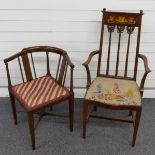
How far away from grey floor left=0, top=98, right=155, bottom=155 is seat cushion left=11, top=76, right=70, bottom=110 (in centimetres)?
41

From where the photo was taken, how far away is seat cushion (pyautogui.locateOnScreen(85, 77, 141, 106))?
6.63 ft

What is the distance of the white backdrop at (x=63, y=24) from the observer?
2.29 metres

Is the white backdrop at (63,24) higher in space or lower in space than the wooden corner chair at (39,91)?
higher

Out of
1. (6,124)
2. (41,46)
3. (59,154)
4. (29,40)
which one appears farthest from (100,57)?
(6,124)

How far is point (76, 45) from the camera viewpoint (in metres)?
2.50

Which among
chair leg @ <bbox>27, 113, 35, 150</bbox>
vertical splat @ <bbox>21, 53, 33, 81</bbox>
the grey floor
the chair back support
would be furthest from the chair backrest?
chair leg @ <bbox>27, 113, 35, 150</bbox>

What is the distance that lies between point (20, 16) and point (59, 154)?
1228 millimetres

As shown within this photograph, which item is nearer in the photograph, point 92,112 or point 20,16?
point 20,16

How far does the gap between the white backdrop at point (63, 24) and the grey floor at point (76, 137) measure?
0.57 metres

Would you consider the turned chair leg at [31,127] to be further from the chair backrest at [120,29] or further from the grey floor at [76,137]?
the chair backrest at [120,29]

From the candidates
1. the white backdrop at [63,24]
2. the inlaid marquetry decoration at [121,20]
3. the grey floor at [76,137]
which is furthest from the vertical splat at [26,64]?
the inlaid marquetry decoration at [121,20]

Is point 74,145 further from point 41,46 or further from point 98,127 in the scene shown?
point 41,46

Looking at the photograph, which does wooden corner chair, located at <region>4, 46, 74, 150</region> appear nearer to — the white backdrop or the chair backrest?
the white backdrop

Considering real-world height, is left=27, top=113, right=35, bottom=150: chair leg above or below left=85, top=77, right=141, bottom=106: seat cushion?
below
